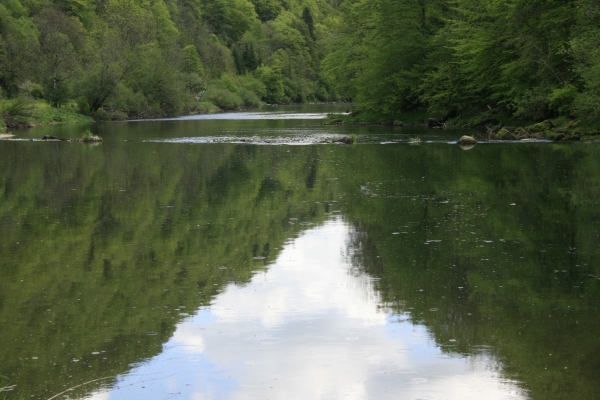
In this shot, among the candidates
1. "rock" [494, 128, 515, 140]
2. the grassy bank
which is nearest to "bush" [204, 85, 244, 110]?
the grassy bank

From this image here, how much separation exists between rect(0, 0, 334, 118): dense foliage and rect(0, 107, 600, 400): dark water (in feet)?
185

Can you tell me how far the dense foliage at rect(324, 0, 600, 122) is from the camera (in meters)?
40.6

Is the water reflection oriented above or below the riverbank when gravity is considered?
below

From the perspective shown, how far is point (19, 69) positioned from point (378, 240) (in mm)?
68454

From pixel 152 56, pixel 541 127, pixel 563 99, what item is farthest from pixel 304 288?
pixel 152 56

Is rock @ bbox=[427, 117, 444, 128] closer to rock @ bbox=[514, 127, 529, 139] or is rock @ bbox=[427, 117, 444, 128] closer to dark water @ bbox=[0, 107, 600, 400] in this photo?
rock @ bbox=[514, 127, 529, 139]

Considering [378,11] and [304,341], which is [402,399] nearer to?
Result: [304,341]

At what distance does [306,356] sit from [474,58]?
44.3 metres

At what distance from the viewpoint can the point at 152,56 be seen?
283 feet

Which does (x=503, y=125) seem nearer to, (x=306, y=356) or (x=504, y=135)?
(x=504, y=135)

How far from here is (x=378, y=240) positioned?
49.1 ft

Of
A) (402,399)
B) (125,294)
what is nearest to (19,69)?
(125,294)

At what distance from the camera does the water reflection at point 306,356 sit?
7742 mm

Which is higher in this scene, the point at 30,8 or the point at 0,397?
the point at 30,8
